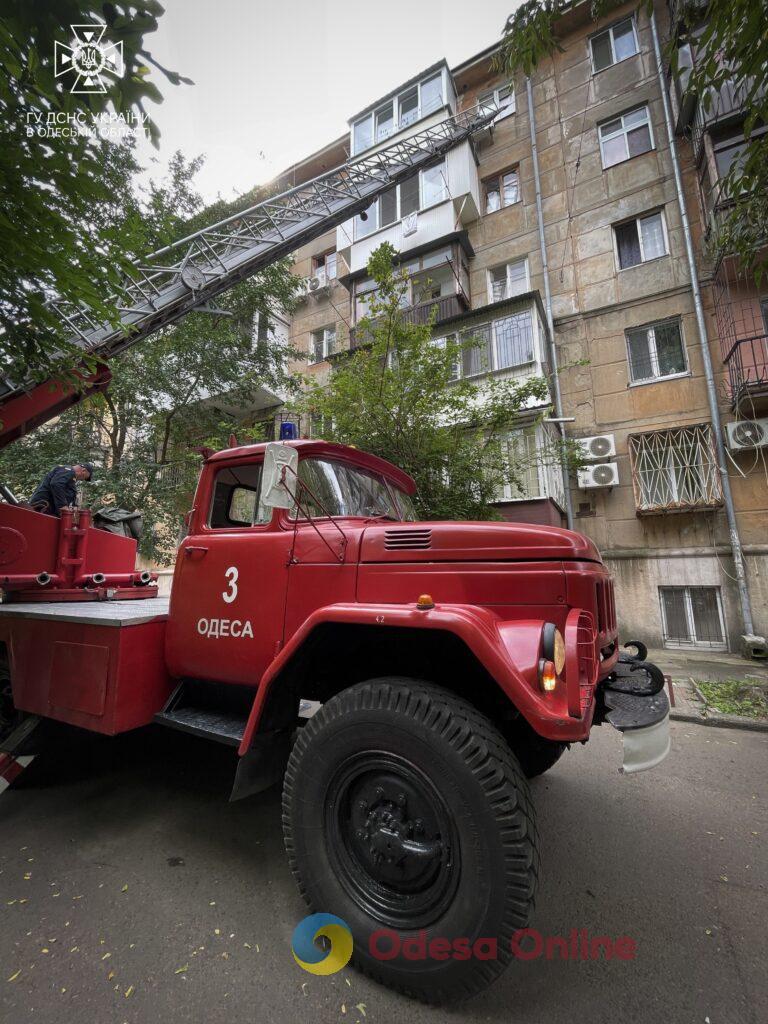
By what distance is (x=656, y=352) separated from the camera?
10.0 m

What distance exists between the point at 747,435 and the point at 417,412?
678cm

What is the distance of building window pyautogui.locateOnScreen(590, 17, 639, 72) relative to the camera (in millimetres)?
11734

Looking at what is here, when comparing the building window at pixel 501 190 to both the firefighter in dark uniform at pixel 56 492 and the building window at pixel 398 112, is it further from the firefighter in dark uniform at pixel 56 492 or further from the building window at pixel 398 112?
the firefighter in dark uniform at pixel 56 492

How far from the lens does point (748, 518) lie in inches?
337

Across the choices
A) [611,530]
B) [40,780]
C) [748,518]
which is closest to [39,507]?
[40,780]

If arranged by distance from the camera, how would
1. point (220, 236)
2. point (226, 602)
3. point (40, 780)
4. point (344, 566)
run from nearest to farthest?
1. point (344, 566)
2. point (226, 602)
3. point (40, 780)
4. point (220, 236)

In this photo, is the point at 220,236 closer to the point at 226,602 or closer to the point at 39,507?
the point at 39,507

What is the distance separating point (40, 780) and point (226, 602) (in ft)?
7.74

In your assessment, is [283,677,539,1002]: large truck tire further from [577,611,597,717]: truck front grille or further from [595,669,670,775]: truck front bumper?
[595,669,670,775]: truck front bumper

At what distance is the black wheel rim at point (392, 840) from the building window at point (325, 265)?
17.2 meters

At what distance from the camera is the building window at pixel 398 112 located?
13688 millimetres

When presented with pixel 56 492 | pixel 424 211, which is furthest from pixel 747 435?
pixel 56 492

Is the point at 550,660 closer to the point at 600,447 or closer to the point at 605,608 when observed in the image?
the point at 605,608

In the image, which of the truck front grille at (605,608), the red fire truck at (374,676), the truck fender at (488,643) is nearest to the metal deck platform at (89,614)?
the red fire truck at (374,676)
